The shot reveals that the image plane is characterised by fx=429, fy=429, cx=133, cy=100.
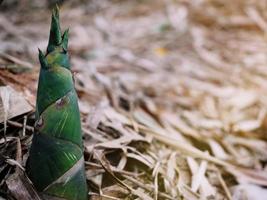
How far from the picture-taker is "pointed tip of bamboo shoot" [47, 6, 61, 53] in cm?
92

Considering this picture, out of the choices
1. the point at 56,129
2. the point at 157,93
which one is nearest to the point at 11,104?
the point at 56,129

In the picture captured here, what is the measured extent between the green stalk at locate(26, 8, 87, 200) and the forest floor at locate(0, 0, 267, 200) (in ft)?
0.33

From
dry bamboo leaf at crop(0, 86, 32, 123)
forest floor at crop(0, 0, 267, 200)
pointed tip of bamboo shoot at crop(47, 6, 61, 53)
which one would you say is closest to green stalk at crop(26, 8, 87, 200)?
pointed tip of bamboo shoot at crop(47, 6, 61, 53)

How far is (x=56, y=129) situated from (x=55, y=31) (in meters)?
0.22

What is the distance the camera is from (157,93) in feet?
6.94

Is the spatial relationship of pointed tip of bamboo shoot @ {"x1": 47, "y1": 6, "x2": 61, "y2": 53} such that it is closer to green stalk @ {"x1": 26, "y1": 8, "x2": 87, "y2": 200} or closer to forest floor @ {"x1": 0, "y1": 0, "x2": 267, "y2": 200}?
green stalk @ {"x1": 26, "y1": 8, "x2": 87, "y2": 200}

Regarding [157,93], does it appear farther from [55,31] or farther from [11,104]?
[55,31]

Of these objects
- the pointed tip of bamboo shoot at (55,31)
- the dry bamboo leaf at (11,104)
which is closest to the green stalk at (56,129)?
the pointed tip of bamboo shoot at (55,31)

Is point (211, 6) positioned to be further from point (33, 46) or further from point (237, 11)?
point (33, 46)

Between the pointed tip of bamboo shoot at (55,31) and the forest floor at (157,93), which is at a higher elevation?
the pointed tip of bamboo shoot at (55,31)

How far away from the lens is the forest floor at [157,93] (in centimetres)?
129

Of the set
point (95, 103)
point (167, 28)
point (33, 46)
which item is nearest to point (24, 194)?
point (95, 103)

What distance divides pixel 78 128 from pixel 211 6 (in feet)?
7.50

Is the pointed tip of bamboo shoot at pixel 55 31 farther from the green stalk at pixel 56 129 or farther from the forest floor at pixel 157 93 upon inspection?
the forest floor at pixel 157 93
